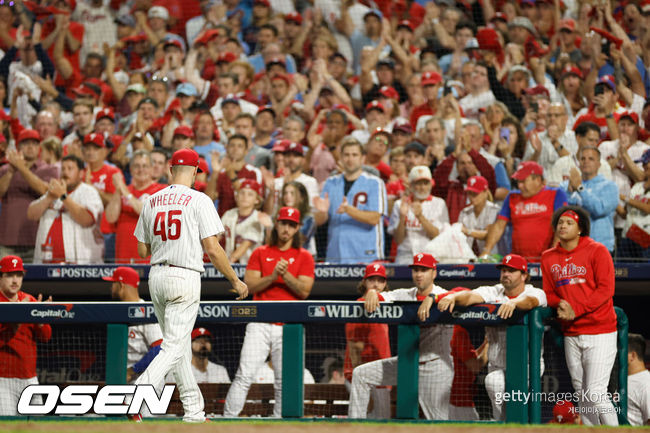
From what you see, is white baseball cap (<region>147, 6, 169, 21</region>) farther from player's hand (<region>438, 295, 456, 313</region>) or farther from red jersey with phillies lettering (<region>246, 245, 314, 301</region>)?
player's hand (<region>438, 295, 456, 313</region>)

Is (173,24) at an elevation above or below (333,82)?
above

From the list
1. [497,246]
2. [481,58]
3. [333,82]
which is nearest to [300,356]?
[497,246]

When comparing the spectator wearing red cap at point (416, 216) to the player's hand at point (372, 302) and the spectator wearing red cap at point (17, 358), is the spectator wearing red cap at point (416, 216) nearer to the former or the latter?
the player's hand at point (372, 302)

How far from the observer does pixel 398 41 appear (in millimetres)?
12797

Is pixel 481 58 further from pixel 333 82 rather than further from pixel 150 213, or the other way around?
pixel 150 213

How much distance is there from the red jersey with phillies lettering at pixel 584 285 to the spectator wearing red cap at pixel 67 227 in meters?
4.59

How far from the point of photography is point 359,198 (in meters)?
9.27

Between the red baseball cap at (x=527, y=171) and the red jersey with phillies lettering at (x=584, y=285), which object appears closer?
the red jersey with phillies lettering at (x=584, y=285)

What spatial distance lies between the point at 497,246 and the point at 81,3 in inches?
340

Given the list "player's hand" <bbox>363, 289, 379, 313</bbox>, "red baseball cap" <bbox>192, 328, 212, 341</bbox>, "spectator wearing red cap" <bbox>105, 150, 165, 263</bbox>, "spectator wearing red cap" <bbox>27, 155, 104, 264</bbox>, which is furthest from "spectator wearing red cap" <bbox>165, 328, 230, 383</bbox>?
"spectator wearing red cap" <bbox>27, 155, 104, 264</bbox>

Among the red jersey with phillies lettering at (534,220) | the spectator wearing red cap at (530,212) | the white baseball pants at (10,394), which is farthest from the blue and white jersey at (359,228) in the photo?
the white baseball pants at (10,394)

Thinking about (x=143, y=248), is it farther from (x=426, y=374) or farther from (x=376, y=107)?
(x=376, y=107)

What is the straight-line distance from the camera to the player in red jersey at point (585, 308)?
6.60 meters

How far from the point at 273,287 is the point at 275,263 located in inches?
8.3
